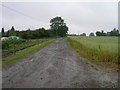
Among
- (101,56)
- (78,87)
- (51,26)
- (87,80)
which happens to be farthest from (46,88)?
(51,26)

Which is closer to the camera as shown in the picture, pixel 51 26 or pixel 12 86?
pixel 12 86

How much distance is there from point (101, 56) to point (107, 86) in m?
3.89

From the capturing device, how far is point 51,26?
77.2 metres

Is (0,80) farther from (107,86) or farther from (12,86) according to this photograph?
(107,86)

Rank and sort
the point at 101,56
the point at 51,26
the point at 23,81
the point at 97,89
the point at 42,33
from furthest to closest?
the point at 51,26 → the point at 42,33 → the point at 101,56 → the point at 23,81 → the point at 97,89

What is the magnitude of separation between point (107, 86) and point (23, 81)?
298 cm

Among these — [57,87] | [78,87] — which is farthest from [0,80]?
[78,87]

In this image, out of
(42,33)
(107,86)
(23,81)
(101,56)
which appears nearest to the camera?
(107,86)

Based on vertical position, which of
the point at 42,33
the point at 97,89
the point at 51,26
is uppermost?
the point at 51,26

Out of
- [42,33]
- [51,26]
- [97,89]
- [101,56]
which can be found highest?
[51,26]

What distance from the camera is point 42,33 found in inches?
2313

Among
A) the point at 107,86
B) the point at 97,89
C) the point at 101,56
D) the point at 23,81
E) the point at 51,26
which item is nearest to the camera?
the point at 97,89

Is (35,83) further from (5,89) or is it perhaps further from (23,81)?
(5,89)

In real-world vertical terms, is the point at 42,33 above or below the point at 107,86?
above
